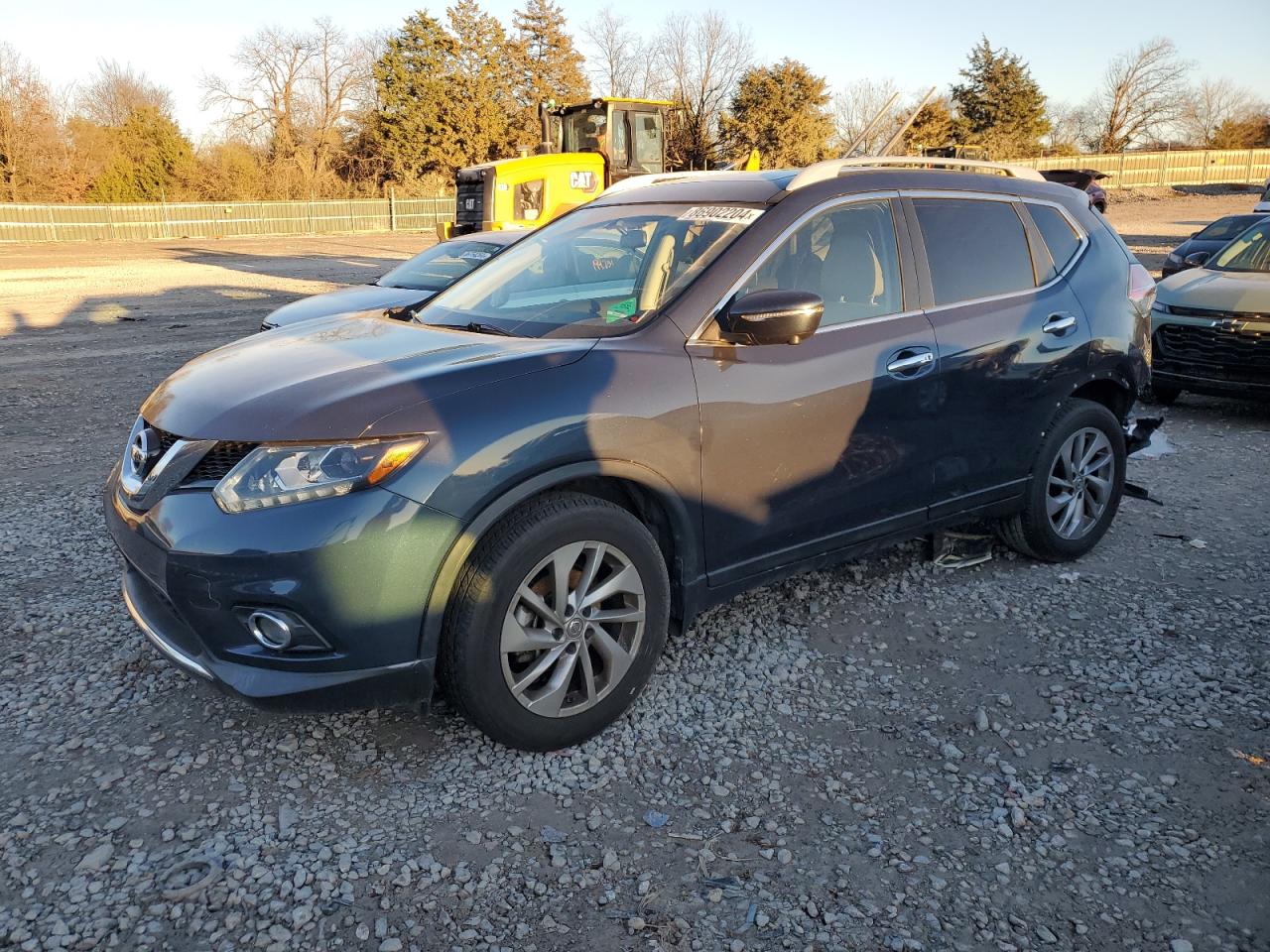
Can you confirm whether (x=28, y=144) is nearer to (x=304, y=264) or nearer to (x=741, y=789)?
(x=304, y=264)

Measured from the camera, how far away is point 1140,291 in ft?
16.0

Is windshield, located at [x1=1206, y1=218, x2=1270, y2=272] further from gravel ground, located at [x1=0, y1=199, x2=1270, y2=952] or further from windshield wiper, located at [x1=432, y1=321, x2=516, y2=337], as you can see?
windshield wiper, located at [x1=432, y1=321, x2=516, y2=337]

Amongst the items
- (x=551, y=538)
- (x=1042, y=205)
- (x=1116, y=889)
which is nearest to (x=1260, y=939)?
(x=1116, y=889)

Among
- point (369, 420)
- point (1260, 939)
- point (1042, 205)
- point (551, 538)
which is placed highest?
point (1042, 205)

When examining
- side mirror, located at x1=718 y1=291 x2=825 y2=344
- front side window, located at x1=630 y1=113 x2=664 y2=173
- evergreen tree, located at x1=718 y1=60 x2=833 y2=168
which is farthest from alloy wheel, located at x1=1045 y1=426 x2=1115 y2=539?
evergreen tree, located at x1=718 y1=60 x2=833 y2=168

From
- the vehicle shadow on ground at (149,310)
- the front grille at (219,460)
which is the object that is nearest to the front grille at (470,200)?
the vehicle shadow on ground at (149,310)

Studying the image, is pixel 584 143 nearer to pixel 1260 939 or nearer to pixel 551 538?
pixel 551 538

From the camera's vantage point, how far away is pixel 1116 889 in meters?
2.55

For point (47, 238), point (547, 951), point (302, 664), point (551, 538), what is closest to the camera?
point (547, 951)

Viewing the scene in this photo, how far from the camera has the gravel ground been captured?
8.06 ft

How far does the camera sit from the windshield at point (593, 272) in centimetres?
358

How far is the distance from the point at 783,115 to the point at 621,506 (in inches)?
1865

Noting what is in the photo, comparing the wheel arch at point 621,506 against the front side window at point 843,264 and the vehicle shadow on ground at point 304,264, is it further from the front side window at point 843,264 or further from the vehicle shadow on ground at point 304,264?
the vehicle shadow on ground at point 304,264

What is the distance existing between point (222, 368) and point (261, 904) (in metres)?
1.82
